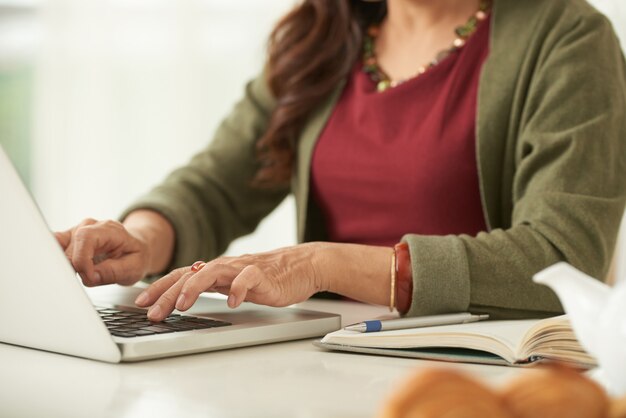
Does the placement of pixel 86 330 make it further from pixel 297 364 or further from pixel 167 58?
pixel 167 58

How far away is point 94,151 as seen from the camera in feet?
9.70

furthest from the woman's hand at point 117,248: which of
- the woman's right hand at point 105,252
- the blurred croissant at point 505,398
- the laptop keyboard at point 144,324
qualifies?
the blurred croissant at point 505,398

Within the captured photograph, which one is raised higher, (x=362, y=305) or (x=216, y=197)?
(x=216, y=197)

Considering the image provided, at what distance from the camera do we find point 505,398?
414mm

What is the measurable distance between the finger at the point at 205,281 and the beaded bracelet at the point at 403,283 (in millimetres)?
206

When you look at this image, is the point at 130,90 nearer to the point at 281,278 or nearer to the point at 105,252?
the point at 105,252

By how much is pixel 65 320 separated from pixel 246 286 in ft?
0.71

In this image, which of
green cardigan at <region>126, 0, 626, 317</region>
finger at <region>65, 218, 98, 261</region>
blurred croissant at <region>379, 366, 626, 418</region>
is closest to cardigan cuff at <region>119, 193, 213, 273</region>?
green cardigan at <region>126, 0, 626, 317</region>

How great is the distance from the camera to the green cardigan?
1.08 meters

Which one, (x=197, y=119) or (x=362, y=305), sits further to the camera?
(x=197, y=119)

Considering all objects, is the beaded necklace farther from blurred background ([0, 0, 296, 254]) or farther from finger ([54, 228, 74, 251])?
blurred background ([0, 0, 296, 254])

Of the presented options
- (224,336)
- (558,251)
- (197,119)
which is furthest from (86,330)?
(197,119)

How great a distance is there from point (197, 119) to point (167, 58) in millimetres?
224

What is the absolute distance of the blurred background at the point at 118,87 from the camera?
293cm
